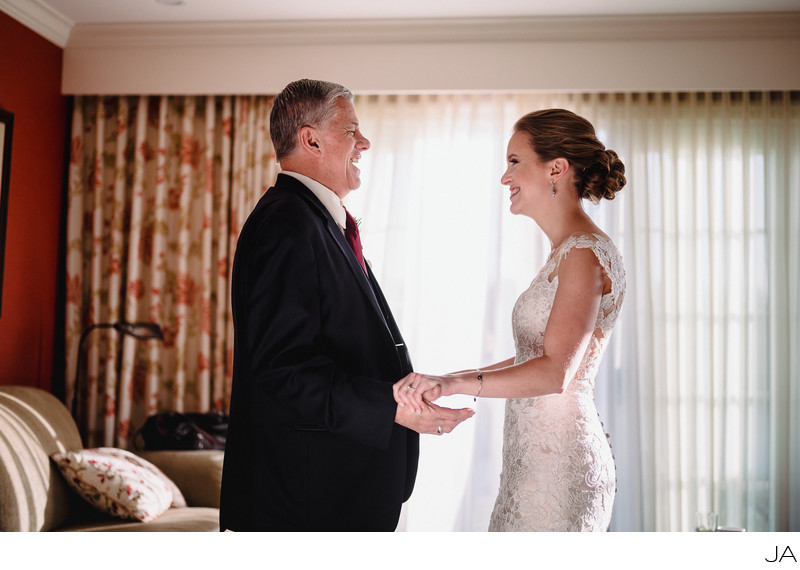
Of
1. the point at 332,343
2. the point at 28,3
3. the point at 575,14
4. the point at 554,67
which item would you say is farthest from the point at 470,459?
the point at 28,3

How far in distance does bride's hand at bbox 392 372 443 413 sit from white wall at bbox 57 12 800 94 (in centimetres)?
289

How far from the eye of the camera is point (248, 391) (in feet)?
6.03

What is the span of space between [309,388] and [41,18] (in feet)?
11.6

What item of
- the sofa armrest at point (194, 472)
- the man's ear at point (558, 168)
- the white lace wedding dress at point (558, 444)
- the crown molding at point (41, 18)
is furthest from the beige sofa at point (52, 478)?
the man's ear at point (558, 168)

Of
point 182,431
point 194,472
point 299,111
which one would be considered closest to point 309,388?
point 299,111

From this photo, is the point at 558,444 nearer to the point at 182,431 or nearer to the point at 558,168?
the point at 558,168

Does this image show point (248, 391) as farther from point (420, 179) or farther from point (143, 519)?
point (420, 179)

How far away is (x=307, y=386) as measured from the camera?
67.8 inches

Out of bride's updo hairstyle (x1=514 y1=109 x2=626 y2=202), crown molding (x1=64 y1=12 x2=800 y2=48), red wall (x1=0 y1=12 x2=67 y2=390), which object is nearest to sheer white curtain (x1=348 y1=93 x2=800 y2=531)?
crown molding (x1=64 y1=12 x2=800 y2=48)

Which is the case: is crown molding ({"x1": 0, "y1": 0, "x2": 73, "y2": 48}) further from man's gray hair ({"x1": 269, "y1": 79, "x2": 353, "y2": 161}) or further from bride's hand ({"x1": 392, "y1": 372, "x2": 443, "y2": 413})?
bride's hand ({"x1": 392, "y1": 372, "x2": 443, "y2": 413})

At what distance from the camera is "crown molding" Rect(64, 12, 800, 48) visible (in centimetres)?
425

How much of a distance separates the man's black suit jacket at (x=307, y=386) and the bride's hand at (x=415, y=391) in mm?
32

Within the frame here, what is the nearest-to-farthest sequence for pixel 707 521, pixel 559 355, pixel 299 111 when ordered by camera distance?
1. pixel 559 355
2. pixel 299 111
3. pixel 707 521
